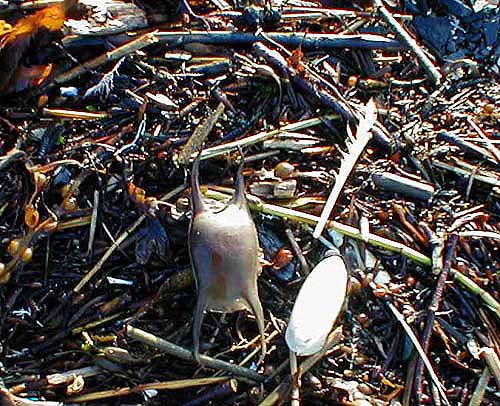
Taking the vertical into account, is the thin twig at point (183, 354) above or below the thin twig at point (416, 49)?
below

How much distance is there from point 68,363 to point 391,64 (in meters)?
1.31

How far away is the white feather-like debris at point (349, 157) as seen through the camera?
1897 mm

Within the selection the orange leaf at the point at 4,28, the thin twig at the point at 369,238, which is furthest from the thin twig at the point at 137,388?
the orange leaf at the point at 4,28

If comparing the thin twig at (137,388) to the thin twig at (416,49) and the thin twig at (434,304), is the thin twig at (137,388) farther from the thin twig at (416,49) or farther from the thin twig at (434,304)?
the thin twig at (416,49)

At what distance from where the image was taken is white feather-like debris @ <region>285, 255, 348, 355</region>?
171cm

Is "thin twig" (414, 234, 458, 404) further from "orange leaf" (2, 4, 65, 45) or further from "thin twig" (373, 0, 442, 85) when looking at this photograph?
"orange leaf" (2, 4, 65, 45)

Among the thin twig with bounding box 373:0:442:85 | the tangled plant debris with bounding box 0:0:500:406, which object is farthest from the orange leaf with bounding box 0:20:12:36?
the thin twig with bounding box 373:0:442:85

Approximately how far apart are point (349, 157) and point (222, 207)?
1.34 feet

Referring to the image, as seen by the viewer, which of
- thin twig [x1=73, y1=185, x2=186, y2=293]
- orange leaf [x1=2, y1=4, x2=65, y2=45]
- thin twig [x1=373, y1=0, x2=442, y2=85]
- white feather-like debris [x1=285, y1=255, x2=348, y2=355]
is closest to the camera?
white feather-like debris [x1=285, y1=255, x2=348, y2=355]

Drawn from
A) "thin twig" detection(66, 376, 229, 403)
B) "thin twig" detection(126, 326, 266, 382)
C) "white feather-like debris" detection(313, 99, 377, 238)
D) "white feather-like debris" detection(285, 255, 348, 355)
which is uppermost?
"white feather-like debris" detection(313, 99, 377, 238)

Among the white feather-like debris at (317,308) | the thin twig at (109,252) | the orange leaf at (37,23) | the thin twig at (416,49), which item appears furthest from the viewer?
the thin twig at (416,49)

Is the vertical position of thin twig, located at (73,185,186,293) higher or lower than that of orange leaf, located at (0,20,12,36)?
lower

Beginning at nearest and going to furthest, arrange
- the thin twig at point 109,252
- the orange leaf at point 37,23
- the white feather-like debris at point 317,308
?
the white feather-like debris at point 317,308 < the thin twig at point 109,252 < the orange leaf at point 37,23

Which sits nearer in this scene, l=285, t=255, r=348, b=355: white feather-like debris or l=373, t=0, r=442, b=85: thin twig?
l=285, t=255, r=348, b=355: white feather-like debris
